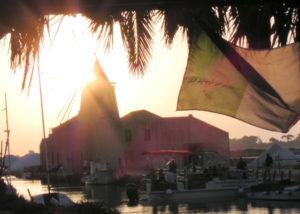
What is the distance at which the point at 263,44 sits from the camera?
7926 mm

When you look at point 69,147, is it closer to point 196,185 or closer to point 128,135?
point 128,135

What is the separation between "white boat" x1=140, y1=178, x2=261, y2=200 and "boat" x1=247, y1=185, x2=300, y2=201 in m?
2.64

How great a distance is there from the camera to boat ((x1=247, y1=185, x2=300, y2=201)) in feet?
107

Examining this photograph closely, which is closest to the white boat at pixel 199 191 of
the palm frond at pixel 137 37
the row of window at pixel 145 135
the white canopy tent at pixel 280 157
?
the white canopy tent at pixel 280 157

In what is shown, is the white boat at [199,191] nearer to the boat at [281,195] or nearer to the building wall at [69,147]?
the boat at [281,195]

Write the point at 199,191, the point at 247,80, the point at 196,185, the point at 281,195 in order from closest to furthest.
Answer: the point at 247,80, the point at 281,195, the point at 199,191, the point at 196,185

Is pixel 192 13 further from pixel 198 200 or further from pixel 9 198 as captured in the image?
pixel 198 200

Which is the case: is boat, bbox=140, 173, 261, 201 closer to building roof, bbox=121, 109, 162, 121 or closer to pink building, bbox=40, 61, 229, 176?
pink building, bbox=40, 61, 229, 176

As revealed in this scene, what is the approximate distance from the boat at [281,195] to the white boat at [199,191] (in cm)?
264

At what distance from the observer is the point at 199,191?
36562 millimetres

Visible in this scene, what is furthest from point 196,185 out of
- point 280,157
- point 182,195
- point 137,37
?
point 137,37

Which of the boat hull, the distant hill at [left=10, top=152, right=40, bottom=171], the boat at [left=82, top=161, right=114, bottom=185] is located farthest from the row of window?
the distant hill at [left=10, top=152, right=40, bottom=171]

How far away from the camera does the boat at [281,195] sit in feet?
107

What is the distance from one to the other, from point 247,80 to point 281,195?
2680cm
